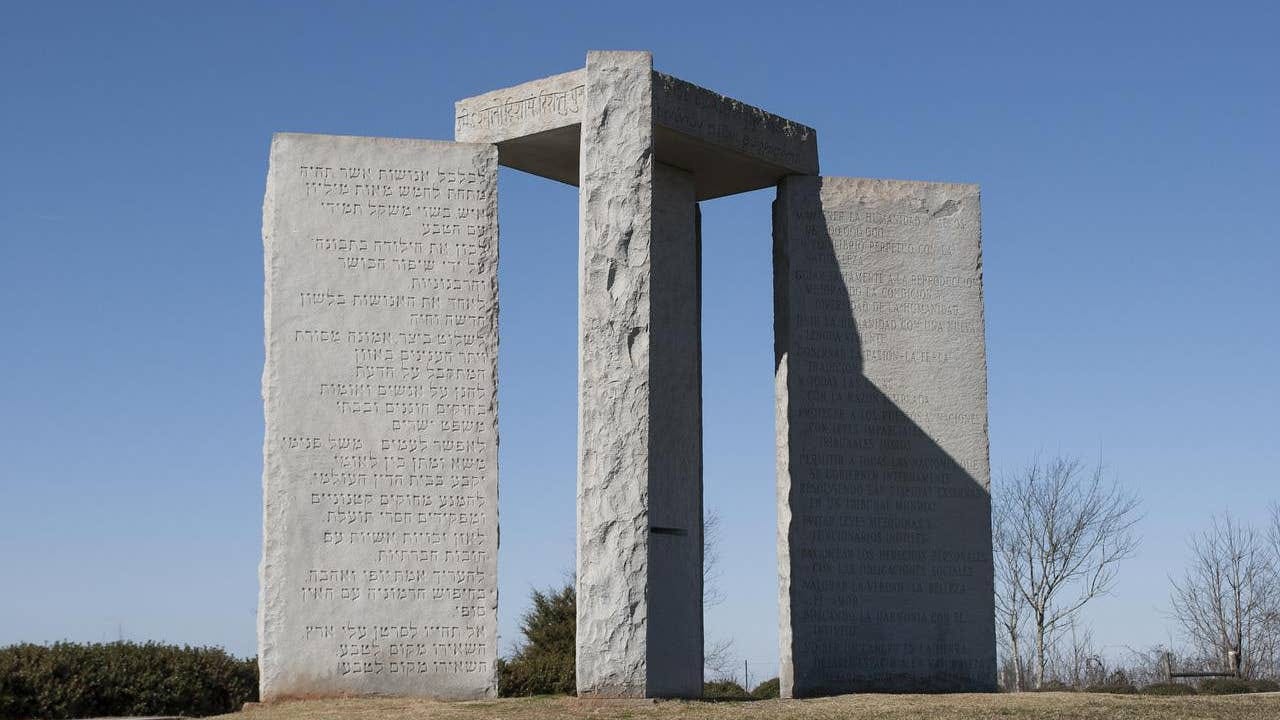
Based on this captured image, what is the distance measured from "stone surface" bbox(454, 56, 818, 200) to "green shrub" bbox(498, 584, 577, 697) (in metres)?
5.77

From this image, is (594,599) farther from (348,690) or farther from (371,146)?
(371,146)

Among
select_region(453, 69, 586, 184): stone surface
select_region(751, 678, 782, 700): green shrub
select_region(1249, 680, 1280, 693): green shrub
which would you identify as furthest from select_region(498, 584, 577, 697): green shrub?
select_region(1249, 680, 1280, 693): green shrub

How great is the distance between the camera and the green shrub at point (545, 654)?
17891 mm

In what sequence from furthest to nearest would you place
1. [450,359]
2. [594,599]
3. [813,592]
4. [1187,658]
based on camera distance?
[1187,658] < [813,592] < [450,359] < [594,599]

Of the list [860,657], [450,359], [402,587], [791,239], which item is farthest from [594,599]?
[791,239]

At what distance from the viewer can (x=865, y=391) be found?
1609cm

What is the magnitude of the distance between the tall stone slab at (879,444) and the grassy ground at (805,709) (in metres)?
1.72

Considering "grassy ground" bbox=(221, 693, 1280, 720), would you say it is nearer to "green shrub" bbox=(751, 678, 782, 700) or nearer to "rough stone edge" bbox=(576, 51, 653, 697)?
"rough stone edge" bbox=(576, 51, 653, 697)

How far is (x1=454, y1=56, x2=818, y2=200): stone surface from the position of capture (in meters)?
14.4

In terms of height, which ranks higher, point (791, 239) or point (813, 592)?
point (791, 239)

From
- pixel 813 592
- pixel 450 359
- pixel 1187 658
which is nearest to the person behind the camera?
pixel 450 359

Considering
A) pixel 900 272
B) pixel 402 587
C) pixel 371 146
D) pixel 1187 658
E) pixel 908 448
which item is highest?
pixel 371 146

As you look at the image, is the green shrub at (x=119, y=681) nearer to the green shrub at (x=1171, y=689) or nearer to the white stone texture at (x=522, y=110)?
the white stone texture at (x=522, y=110)

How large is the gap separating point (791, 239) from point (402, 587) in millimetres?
5855
